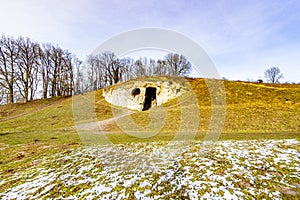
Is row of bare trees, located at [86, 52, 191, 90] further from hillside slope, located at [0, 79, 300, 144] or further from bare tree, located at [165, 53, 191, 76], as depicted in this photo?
hillside slope, located at [0, 79, 300, 144]

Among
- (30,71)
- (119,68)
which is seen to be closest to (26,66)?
(30,71)

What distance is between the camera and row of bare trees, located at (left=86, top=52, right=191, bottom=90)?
165ft

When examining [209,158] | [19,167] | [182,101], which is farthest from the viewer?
[182,101]

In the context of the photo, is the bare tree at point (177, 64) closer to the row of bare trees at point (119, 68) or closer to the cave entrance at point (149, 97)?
the row of bare trees at point (119, 68)

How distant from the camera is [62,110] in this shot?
26062mm

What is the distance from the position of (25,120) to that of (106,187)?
22729 mm

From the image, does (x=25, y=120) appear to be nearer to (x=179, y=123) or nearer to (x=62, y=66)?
(x=179, y=123)

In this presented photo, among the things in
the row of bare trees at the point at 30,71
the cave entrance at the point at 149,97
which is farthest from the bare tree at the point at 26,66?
the cave entrance at the point at 149,97

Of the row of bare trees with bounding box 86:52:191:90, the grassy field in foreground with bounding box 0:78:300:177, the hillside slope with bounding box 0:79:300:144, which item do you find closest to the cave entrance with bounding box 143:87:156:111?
the grassy field in foreground with bounding box 0:78:300:177

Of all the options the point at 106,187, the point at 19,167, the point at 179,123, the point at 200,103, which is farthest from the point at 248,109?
the point at 19,167

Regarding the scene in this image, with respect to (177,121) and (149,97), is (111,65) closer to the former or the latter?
(149,97)

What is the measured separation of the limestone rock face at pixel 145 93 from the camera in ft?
88.0

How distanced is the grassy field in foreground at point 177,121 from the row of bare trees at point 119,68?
23.0 meters

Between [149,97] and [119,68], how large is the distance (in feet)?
85.4
